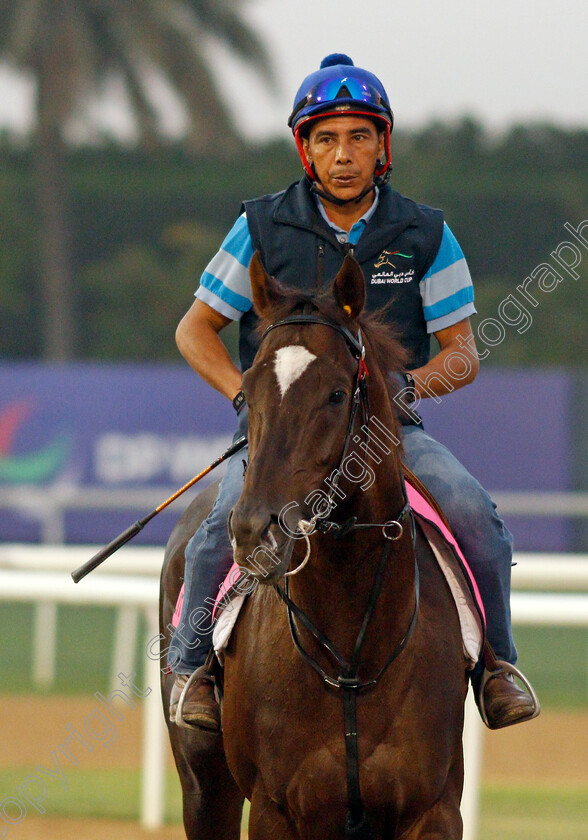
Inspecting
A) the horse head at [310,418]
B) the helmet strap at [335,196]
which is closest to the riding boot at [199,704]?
the horse head at [310,418]

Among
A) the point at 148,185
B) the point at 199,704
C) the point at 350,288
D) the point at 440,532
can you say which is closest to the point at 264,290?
the point at 350,288

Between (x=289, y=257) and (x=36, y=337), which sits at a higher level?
(x=36, y=337)

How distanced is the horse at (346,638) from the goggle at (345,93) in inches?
28.0

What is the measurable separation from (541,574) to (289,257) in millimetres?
3578

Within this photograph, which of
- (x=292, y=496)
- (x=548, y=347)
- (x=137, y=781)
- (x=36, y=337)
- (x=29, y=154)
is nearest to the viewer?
(x=292, y=496)

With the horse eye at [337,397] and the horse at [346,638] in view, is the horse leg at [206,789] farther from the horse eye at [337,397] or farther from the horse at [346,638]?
the horse eye at [337,397]

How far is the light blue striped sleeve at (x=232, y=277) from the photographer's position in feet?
13.6

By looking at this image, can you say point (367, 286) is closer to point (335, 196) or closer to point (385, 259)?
point (385, 259)

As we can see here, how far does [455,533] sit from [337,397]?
989mm

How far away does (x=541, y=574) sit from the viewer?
7.07 m

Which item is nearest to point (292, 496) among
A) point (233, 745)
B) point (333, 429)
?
point (333, 429)

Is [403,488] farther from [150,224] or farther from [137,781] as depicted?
[150,224]

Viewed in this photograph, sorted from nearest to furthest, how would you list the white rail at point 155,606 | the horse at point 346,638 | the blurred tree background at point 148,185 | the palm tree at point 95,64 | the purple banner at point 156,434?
the horse at point 346,638
the white rail at point 155,606
the purple banner at point 156,434
the blurred tree background at point 148,185
the palm tree at point 95,64

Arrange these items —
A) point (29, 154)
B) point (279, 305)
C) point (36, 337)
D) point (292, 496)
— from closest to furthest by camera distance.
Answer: point (292, 496), point (279, 305), point (36, 337), point (29, 154)
